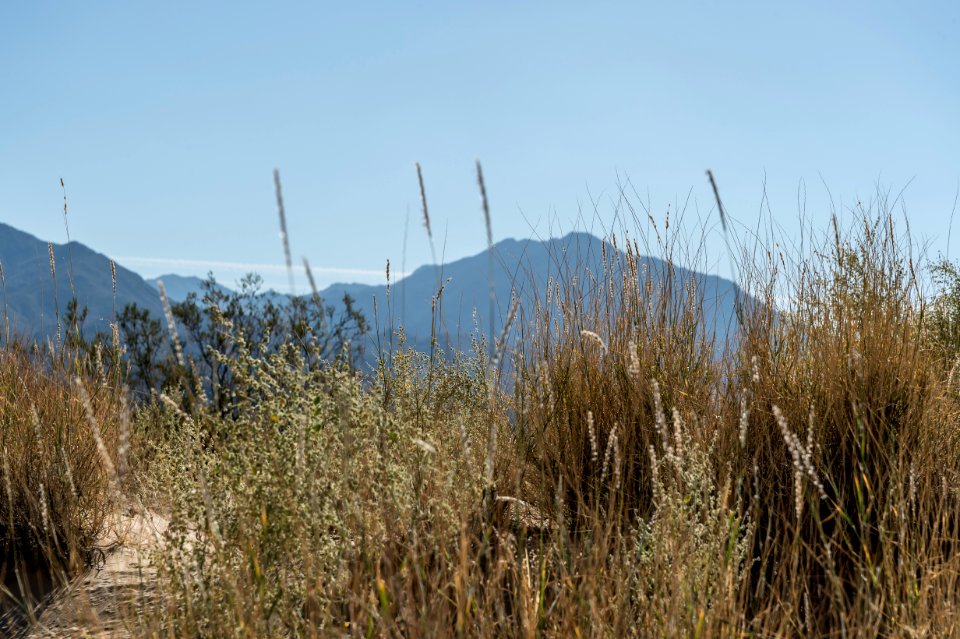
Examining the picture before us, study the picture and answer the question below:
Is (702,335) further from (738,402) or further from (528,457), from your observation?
(528,457)

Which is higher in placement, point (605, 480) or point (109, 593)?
point (605, 480)

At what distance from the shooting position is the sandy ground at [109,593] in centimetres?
231

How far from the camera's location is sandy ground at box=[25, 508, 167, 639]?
7.57ft

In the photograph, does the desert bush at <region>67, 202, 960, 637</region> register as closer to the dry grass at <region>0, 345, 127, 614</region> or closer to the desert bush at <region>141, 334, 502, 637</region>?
the desert bush at <region>141, 334, 502, 637</region>

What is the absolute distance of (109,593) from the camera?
2.58m

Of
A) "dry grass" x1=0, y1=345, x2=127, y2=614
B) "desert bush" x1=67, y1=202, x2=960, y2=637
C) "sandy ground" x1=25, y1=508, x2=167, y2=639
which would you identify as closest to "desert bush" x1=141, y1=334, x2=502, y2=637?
"desert bush" x1=67, y1=202, x2=960, y2=637

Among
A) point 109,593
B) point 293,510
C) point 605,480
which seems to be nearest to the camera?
point 293,510

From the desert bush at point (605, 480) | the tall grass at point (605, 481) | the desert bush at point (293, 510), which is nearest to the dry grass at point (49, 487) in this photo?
the tall grass at point (605, 481)

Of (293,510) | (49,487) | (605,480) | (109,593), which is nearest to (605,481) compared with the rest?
(605,480)

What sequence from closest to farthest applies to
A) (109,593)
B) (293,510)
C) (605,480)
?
(293,510)
(109,593)
(605,480)

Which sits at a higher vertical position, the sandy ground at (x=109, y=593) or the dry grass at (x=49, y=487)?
the dry grass at (x=49, y=487)

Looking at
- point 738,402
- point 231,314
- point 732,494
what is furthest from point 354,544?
point 231,314

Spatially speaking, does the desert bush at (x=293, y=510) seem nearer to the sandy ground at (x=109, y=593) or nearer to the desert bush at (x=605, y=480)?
the desert bush at (x=605, y=480)

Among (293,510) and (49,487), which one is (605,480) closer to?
(293,510)
